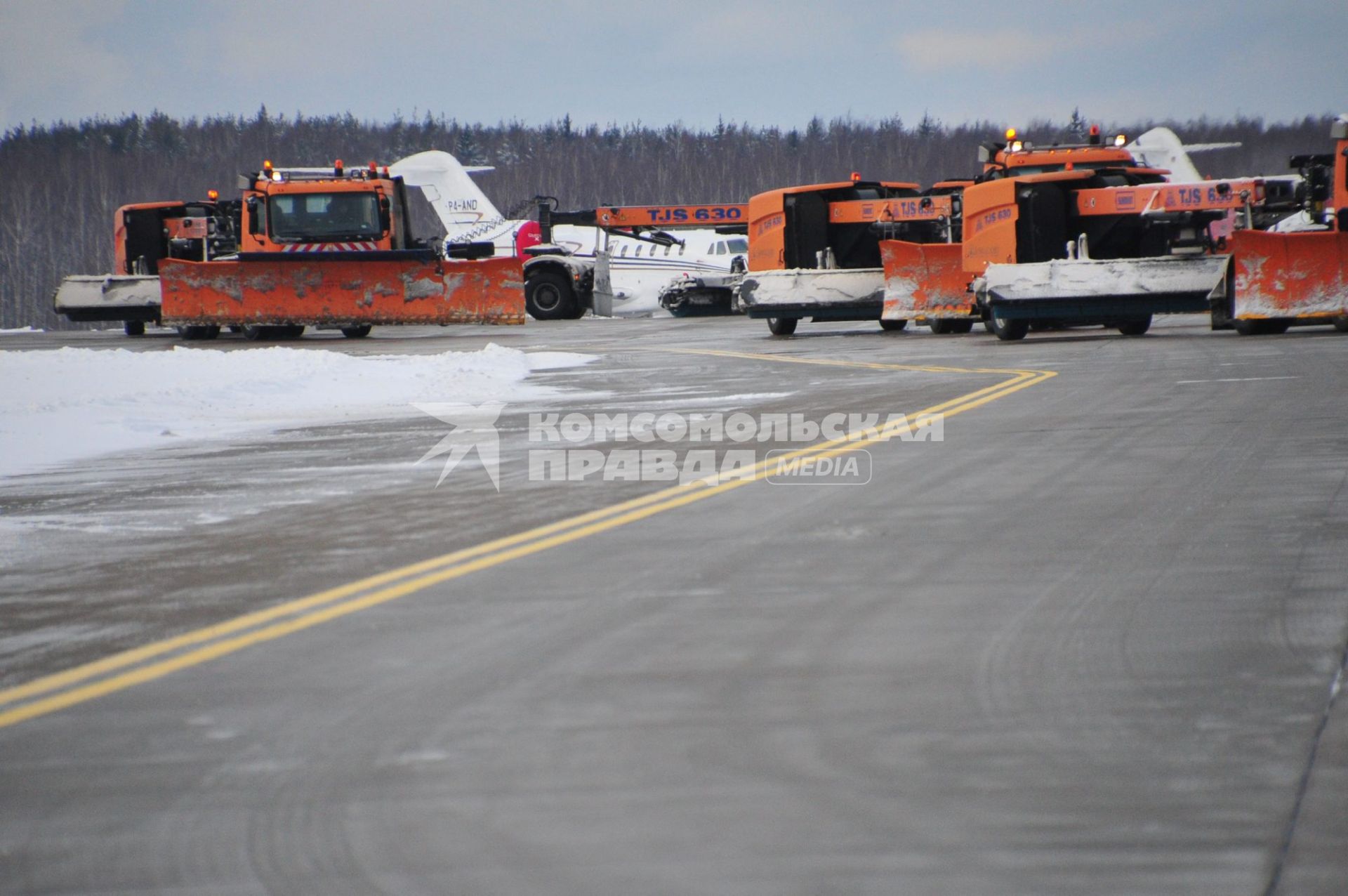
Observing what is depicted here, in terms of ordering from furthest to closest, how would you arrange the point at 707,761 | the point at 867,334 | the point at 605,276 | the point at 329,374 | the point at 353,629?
the point at 605,276 < the point at 867,334 < the point at 329,374 < the point at 353,629 < the point at 707,761

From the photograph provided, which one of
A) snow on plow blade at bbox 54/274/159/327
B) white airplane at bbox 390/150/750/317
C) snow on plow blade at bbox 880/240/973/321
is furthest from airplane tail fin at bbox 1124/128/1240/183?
snow on plow blade at bbox 54/274/159/327

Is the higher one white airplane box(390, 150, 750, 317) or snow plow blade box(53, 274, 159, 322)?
white airplane box(390, 150, 750, 317)

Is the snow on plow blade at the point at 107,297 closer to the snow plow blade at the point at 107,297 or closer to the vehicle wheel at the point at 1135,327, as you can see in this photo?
the snow plow blade at the point at 107,297

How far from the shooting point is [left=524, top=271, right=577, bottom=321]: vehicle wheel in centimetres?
3609

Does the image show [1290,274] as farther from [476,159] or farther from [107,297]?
[476,159]

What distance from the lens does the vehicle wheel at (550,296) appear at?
36094 mm

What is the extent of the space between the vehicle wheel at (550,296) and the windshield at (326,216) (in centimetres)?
855

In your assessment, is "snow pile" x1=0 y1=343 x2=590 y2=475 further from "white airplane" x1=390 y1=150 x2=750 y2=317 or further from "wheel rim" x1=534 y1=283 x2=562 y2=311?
"white airplane" x1=390 y1=150 x2=750 y2=317

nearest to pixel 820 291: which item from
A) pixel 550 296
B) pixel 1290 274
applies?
pixel 1290 274

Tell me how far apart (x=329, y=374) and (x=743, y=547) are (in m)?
11.3

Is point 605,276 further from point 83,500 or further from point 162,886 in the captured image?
point 162,886

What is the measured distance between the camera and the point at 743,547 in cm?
650

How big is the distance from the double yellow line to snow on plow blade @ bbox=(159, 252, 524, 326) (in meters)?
18.2

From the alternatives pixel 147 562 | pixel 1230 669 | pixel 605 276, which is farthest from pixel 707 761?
pixel 605 276
